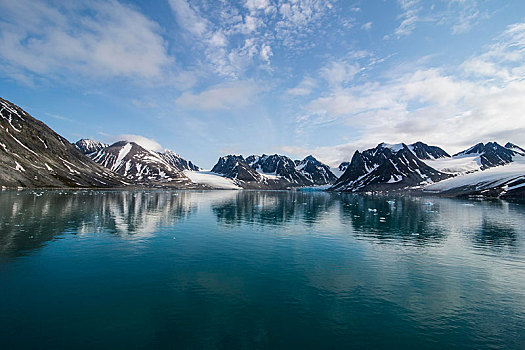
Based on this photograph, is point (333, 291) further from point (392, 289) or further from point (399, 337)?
point (399, 337)

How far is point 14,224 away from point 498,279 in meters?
72.5

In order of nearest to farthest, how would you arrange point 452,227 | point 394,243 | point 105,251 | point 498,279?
point 498,279 < point 105,251 < point 394,243 < point 452,227

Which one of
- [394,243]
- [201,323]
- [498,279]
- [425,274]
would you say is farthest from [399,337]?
[394,243]

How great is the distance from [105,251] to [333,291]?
1125 inches

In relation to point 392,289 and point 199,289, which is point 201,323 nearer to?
point 199,289

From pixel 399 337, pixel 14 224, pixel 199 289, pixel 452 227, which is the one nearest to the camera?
pixel 399 337

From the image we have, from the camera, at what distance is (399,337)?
16422 millimetres

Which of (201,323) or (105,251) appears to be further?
(105,251)

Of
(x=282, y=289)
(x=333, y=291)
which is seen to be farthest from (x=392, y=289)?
(x=282, y=289)

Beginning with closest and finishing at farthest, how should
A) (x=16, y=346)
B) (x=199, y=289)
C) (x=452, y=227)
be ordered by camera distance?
(x=16, y=346) → (x=199, y=289) → (x=452, y=227)

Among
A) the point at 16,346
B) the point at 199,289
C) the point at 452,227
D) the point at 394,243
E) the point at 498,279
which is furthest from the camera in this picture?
the point at 452,227

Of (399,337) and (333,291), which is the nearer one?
(399,337)

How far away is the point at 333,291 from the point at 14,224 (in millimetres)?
57444

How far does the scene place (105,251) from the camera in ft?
113
